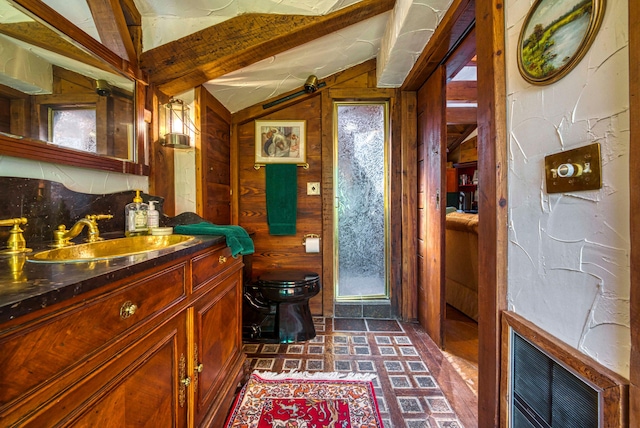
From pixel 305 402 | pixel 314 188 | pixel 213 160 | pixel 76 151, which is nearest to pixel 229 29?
pixel 213 160

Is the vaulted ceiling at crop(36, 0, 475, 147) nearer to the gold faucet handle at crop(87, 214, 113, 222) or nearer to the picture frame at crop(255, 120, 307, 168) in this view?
the picture frame at crop(255, 120, 307, 168)

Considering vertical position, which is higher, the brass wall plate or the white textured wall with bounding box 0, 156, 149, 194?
the white textured wall with bounding box 0, 156, 149, 194

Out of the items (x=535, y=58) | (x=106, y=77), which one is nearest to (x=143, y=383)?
(x=106, y=77)

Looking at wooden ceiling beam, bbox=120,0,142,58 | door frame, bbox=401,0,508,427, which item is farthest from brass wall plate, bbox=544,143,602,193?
wooden ceiling beam, bbox=120,0,142,58

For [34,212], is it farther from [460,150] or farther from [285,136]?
[460,150]

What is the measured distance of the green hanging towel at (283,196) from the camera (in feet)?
7.11

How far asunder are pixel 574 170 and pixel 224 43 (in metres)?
1.60

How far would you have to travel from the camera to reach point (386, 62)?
5.77 feet

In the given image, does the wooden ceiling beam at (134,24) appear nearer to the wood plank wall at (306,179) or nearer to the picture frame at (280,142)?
the wood plank wall at (306,179)

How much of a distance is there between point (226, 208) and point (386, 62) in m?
1.59

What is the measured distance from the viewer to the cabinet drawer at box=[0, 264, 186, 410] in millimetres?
396

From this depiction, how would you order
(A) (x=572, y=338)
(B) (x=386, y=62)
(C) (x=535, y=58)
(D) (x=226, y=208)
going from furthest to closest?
(D) (x=226, y=208), (B) (x=386, y=62), (C) (x=535, y=58), (A) (x=572, y=338)


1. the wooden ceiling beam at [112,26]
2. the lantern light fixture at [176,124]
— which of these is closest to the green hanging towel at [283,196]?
the lantern light fixture at [176,124]

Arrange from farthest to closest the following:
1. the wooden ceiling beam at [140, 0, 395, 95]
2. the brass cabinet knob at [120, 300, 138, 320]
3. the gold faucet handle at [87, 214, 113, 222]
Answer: the wooden ceiling beam at [140, 0, 395, 95]
the gold faucet handle at [87, 214, 113, 222]
the brass cabinet knob at [120, 300, 138, 320]
